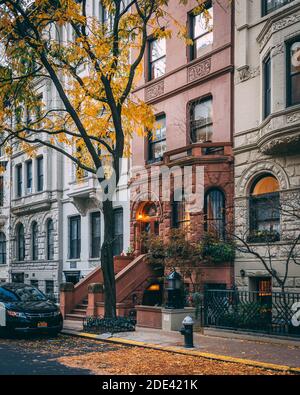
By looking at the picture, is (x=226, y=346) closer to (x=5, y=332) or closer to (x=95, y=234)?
(x=5, y=332)

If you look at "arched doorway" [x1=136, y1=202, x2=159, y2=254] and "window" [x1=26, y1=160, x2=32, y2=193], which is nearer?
"arched doorway" [x1=136, y1=202, x2=159, y2=254]

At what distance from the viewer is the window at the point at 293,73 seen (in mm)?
16188

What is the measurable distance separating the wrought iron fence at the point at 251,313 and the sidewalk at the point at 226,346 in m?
0.45

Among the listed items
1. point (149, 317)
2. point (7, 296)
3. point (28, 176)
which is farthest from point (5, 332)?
point (28, 176)

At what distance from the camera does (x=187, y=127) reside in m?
21.2

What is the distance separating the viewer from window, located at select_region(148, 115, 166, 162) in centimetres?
2275

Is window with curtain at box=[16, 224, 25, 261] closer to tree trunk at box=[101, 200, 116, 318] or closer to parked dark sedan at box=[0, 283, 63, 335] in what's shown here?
parked dark sedan at box=[0, 283, 63, 335]

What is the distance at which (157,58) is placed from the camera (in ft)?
76.3

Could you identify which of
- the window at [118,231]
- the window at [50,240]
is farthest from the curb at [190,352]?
the window at [50,240]

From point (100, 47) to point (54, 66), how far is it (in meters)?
1.70

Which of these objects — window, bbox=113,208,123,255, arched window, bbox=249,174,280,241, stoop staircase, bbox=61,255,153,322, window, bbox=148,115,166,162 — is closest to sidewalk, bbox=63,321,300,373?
stoop staircase, bbox=61,255,153,322

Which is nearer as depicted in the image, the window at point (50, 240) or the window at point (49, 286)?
the window at point (49, 286)

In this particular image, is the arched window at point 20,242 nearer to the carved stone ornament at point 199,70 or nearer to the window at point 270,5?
the carved stone ornament at point 199,70
